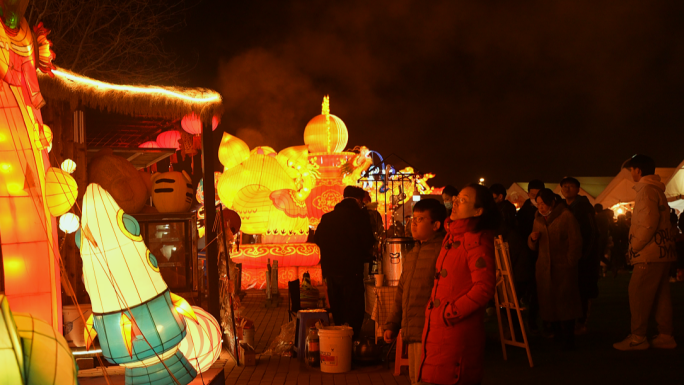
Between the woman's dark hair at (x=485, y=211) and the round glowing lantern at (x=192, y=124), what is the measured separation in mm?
4457

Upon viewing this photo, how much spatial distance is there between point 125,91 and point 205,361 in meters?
3.28

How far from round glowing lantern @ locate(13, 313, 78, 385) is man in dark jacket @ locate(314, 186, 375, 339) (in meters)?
5.08

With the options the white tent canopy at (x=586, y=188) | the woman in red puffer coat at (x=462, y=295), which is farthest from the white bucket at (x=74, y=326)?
→ the white tent canopy at (x=586, y=188)

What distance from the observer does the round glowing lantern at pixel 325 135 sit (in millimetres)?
16438

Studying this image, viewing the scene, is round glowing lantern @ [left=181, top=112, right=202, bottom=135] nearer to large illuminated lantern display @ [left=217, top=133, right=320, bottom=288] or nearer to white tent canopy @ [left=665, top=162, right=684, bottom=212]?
large illuminated lantern display @ [left=217, top=133, right=320, bottom=288]

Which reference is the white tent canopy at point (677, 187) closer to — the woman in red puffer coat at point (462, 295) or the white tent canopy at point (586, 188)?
the white tent canopy at point (586, 188)

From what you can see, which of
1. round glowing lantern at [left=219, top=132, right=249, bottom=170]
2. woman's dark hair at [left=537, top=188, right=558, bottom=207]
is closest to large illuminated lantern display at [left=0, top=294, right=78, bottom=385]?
woman's dark hair at [left=537, top=188, right=558, bottom=207]

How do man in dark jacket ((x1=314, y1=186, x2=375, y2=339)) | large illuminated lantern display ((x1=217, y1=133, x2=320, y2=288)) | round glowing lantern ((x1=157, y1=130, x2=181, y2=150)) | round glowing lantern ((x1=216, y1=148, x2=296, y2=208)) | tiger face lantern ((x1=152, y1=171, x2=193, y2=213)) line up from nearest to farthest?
man in dark jacket ((x1=314, y1=186, x2=375, y2=339))
tiger face lantern ((x1=152, y1=171, x2=193, y2=213))
round glowing lantern ((x1=157, y1=130, x2=181, y2=150))
large illuminated lantern display ((x1=217, y1=133, x2=320, y2=288))
round glowing lantern ((x1=216, y1=148, x2=296, y2=208))

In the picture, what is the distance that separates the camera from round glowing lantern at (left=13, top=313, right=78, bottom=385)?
5.93 ft

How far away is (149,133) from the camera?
9.48 metres

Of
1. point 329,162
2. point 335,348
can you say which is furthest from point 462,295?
point 329,162

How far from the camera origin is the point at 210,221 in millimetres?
7074

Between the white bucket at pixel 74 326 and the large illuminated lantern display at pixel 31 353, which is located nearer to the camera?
the large illuminated lantern display at pixel 31 353

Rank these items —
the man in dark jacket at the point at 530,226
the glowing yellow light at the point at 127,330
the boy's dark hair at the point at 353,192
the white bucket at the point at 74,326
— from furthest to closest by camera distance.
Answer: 1. the man in dark jacket at the point at 530,226
2. the boy's dark hair at the point at 353,192
3. the white bucket at the point at 74,326
4. the glowing yellow light at the point at 127,330
